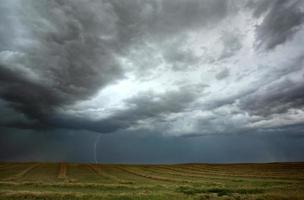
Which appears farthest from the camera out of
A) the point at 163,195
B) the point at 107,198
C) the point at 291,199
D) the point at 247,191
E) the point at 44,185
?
the point at 44,185

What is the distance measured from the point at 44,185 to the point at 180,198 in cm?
1906

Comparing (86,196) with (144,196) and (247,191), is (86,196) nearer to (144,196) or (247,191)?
(144,196)

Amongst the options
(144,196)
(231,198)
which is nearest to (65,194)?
(144,196)

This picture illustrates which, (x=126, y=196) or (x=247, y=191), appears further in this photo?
(x=247, y=191)

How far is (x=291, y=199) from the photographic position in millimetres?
23891

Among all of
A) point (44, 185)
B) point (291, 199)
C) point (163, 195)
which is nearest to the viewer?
point (291, 199)

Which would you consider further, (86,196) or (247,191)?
(247,191)

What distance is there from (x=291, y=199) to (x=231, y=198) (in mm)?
4955

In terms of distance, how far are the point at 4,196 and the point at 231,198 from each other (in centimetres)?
2053

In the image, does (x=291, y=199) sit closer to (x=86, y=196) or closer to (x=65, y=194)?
(x=86, y=196)

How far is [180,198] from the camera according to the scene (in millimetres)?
25828

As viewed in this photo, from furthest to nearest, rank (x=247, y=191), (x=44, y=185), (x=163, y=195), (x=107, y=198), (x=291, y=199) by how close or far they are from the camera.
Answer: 1. (x=44, y=185)
2. (x=247, y=191)
3. (x=163, y=195)
4. (x=107, y=198)
5. (x=291, y=199)

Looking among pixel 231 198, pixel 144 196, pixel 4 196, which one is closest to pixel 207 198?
pixel 231 198

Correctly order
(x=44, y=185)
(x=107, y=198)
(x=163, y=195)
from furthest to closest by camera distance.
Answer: (x=44, y=185) → (x=163, y=195) → (x=107, y=198)
